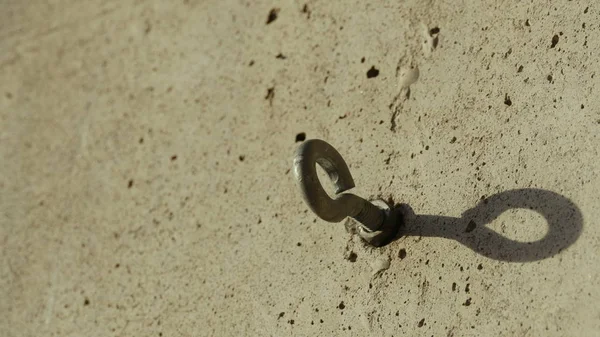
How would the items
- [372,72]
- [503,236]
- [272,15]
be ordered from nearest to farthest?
1. [503,236]
2. [372,72]
3. [272,15]

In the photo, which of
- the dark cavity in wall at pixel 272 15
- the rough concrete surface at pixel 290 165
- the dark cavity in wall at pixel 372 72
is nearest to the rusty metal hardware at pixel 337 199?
the rough concrete surface at pixel 290 165

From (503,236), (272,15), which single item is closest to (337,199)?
(503,236)

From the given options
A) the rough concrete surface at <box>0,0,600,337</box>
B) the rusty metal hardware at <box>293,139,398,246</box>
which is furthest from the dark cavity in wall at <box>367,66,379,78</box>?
the rusty metal hardware at <box>293,139,398,246</box>

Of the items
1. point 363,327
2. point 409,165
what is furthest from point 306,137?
point 363,327

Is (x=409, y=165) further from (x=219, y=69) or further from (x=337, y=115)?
(x=219, y=69)

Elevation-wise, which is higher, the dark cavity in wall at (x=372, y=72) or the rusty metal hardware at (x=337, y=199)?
the dark cavity in wall at (x=372, y=72)

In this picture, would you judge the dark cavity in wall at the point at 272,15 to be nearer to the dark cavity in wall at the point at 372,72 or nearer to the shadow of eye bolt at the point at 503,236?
the dark cavity in wall at the point at 372,72

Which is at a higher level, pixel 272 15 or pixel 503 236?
pixel 272 15

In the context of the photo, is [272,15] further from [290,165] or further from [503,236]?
[503,236]
